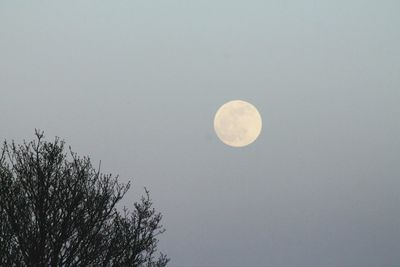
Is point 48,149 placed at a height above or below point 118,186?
above

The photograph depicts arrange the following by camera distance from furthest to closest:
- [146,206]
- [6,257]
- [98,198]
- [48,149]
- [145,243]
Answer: [146,206], [145,243], [98,198], [48,149], [6,257]

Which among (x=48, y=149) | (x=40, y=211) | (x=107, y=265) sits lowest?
(x=107, y=265)

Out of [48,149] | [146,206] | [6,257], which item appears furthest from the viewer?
[146,206]

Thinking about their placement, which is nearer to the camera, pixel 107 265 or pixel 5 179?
pixel 5 179

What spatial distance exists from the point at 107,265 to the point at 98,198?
2315 millimetres

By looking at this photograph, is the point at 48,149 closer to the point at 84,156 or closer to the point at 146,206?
the point at 84,156

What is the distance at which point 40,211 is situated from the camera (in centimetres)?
1217

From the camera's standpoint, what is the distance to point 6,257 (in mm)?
11633

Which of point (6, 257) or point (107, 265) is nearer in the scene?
point (6, 257)

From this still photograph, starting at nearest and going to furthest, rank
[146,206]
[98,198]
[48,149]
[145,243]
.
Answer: [48,149], [98,198], [145,243], [146,206]

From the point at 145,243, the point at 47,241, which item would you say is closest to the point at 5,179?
the point at 47,241

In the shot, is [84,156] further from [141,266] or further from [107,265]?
[141,266]

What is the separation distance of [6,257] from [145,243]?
15.7ft

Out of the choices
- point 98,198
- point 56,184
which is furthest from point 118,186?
point 56,184
